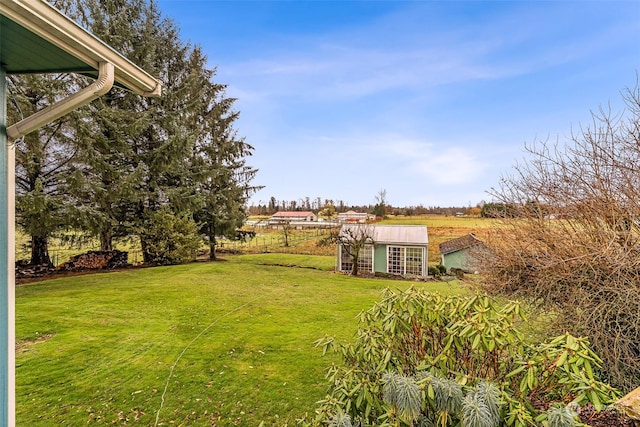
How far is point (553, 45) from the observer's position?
7.87 m

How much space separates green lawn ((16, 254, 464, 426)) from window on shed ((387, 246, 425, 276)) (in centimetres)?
501

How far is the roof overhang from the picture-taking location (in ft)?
5.27

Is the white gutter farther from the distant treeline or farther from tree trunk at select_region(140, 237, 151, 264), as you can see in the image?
the distant treeline

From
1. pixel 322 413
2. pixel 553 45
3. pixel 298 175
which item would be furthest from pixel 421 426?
pixel 298 175

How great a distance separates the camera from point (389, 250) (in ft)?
45.1

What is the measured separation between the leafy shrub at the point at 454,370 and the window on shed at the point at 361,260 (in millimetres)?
11715

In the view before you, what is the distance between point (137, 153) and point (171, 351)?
35.8ft

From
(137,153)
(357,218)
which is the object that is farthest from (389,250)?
(137,153)

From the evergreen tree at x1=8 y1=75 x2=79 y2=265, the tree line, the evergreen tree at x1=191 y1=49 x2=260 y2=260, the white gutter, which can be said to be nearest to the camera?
the white gutter

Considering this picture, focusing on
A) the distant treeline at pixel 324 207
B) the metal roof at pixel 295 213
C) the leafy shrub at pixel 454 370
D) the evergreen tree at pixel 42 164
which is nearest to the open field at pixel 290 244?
the distant treeline at pixel 324 207

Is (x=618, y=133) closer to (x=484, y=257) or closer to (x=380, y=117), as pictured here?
(x=484, y=257)

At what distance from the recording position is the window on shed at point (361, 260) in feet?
45.9

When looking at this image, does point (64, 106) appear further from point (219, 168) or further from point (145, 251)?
point (219, 168)

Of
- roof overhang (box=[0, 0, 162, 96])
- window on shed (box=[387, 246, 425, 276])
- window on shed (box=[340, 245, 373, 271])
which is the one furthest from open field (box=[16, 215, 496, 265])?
roof overhang (box=[0, 0, 162, 96])
